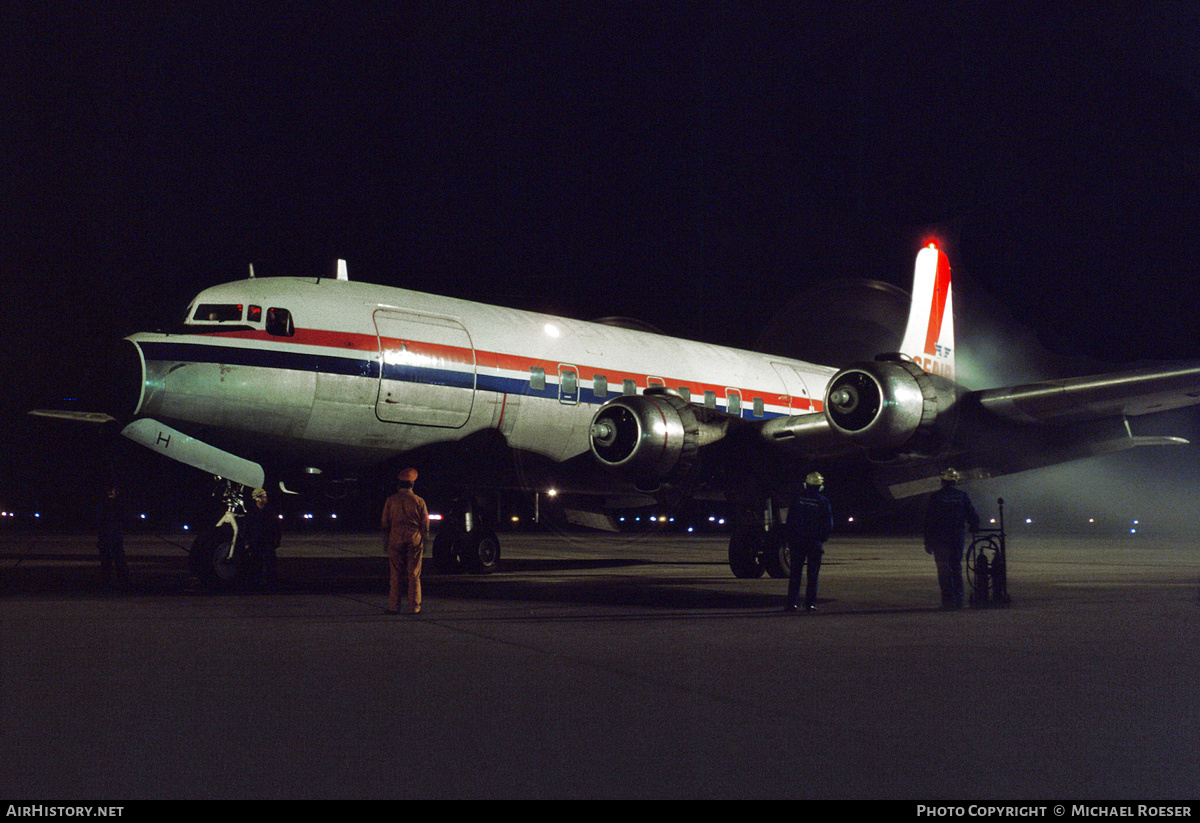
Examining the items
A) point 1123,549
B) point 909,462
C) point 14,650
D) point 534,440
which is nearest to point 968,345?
point 1123,549

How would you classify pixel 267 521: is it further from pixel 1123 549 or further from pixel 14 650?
pixel 1123 549

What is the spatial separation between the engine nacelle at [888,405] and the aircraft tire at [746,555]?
3.04 metres

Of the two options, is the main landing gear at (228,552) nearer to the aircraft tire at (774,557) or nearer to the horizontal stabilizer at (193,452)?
the horizontal stabilizer at (193,452)

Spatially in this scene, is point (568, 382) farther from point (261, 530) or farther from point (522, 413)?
point (261, 530)

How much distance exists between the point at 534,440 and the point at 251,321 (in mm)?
5131

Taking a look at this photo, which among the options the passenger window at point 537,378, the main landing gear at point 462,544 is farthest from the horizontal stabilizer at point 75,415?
the passenger window at point 537,378

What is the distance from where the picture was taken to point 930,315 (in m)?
28.2

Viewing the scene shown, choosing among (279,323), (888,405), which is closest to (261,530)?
(279,323)

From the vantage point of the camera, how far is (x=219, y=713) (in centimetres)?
633

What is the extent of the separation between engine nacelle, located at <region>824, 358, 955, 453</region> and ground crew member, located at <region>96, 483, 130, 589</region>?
438 inches

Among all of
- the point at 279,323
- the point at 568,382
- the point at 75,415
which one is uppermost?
the point at 279,323

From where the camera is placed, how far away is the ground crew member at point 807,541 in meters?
12.7

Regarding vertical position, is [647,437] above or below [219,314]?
below

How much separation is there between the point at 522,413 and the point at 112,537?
257 inches
